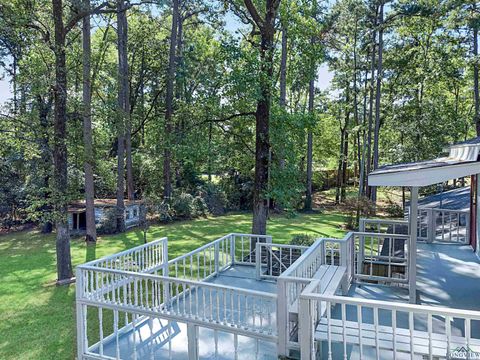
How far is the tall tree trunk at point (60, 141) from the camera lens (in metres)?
7.97

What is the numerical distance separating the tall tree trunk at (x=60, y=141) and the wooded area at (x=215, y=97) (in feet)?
0.10

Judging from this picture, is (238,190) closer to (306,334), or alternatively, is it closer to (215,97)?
(215,97)

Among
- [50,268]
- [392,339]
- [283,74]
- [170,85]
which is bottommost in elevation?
[50,268]

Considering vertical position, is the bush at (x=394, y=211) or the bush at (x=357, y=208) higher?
the bush at (x=357, y=208)

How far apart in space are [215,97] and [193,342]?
7.11 m

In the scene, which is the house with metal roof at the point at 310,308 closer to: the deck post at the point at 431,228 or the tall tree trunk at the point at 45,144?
the deck post at the point at 431,228

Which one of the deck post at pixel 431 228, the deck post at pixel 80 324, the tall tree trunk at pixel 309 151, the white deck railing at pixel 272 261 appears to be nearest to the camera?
the deck post at pixel 80 324

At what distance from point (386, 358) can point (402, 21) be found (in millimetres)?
17423

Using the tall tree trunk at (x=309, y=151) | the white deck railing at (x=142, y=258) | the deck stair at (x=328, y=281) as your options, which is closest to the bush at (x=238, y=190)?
the tall tree trunk at (x=309, y=151)

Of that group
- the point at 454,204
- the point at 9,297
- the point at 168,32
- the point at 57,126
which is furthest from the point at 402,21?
the point at 9,297

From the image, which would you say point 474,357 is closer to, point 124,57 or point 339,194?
point 124,57

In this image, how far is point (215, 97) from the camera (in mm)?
9984

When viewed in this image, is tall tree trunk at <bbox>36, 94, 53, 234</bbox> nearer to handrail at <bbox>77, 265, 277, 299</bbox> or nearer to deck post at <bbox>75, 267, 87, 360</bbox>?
deck post at <bbox>75, 267, 87, 360</bbox>

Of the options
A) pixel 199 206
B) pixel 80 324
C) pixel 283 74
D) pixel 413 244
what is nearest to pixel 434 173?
pixel 413 244
